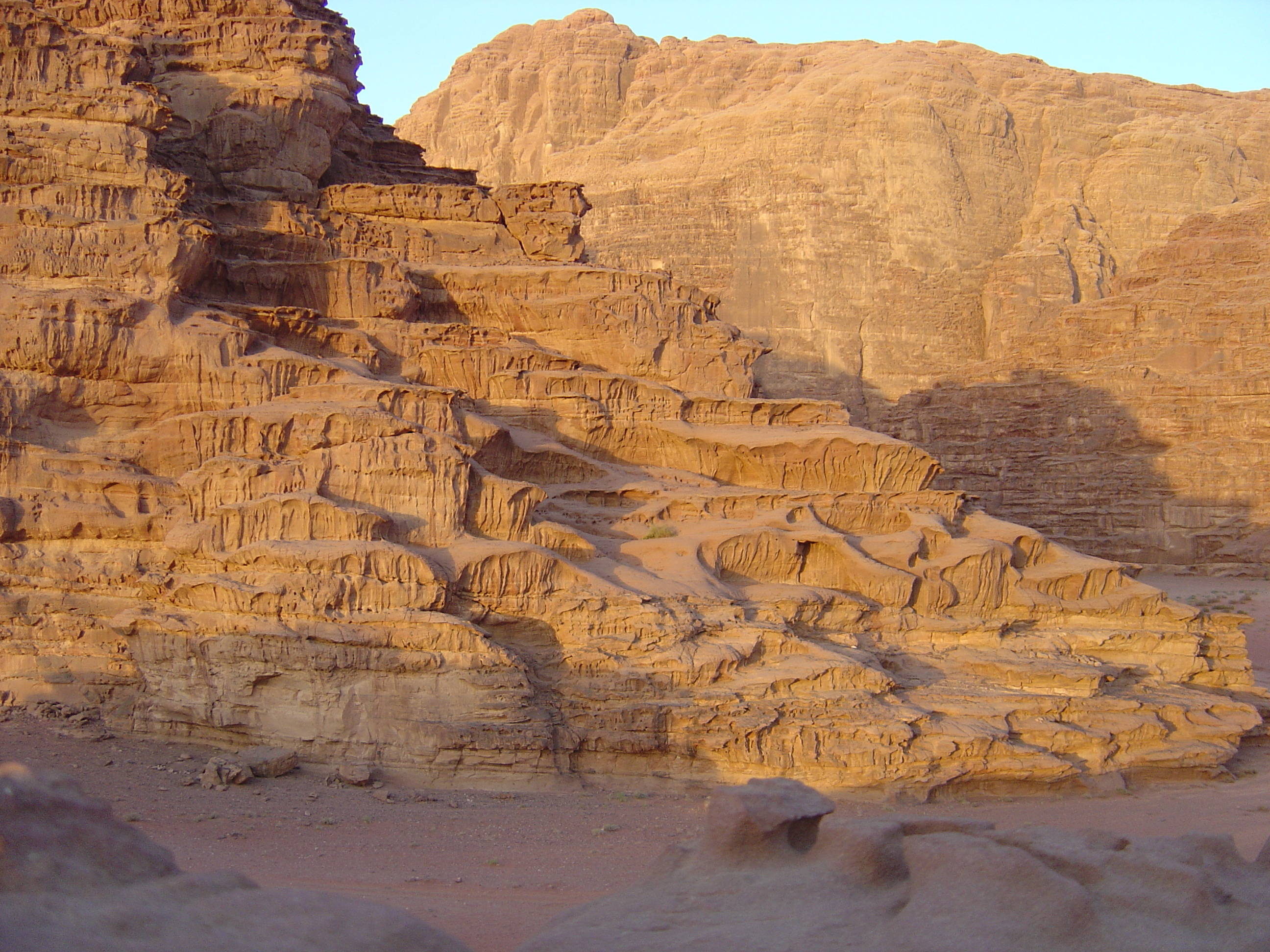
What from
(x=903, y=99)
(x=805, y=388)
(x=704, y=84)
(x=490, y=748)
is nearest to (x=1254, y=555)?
(x=805, y=388)

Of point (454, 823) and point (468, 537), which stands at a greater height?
point (468, 537)

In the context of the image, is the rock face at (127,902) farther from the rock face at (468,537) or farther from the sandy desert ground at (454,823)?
the rock face at (468,537)

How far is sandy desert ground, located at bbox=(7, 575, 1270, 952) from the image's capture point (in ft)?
29.8

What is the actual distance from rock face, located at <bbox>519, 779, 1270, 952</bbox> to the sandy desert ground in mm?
2018

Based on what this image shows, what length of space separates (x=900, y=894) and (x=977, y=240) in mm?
59017

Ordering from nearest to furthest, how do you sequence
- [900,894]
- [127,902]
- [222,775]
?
1. [127,902]
2. [900,894]
3. [222,775]

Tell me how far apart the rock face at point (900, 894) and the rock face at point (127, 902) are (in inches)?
36.7

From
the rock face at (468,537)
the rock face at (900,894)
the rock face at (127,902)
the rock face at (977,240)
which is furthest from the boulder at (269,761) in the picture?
the rock face at (977,240)

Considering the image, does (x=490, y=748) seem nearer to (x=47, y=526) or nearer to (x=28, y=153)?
(x=47, y=526)

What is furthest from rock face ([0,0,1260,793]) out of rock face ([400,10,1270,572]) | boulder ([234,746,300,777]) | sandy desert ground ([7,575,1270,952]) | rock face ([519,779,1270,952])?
rock face ([400,10,1270,572])

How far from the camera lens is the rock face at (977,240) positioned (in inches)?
1657

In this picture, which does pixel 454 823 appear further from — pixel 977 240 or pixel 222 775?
pixel 977 240

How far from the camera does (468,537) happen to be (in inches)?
548

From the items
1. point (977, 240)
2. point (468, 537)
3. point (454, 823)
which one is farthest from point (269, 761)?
point (977, 240)
